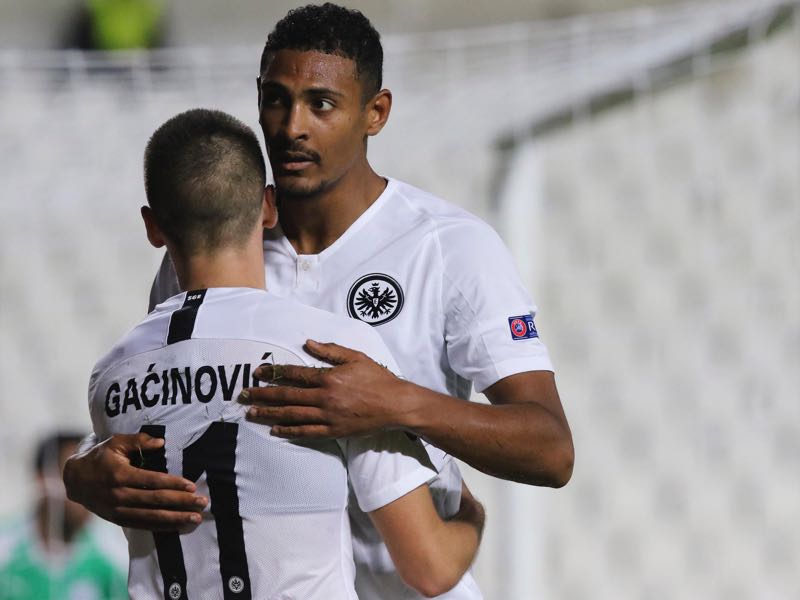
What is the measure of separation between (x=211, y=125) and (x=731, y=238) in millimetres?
7705

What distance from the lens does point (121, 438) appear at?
155 cm

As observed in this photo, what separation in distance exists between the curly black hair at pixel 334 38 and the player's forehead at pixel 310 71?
0.01 m

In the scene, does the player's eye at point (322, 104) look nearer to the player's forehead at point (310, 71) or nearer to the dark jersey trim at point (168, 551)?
the player's forehead at point (310, 71)

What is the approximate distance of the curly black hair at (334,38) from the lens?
1.78m

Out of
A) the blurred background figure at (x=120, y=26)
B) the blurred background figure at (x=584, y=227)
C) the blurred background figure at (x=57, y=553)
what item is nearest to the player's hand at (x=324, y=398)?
the blurred background figure at (x=584, y=227)

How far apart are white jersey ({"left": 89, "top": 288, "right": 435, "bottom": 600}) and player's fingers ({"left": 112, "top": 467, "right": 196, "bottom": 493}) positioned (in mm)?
14

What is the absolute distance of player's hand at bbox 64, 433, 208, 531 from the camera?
149 cm

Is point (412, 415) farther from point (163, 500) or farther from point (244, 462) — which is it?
point (163, 500)

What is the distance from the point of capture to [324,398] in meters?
1.45

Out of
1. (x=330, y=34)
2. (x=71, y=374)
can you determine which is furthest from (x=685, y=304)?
(x=330, y=34)

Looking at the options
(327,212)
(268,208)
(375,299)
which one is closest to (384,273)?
(375,299)

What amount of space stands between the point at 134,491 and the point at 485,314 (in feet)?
1.91

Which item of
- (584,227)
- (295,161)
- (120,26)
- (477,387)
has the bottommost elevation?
(477,387)

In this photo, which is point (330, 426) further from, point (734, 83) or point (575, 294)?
point (734, 83)
